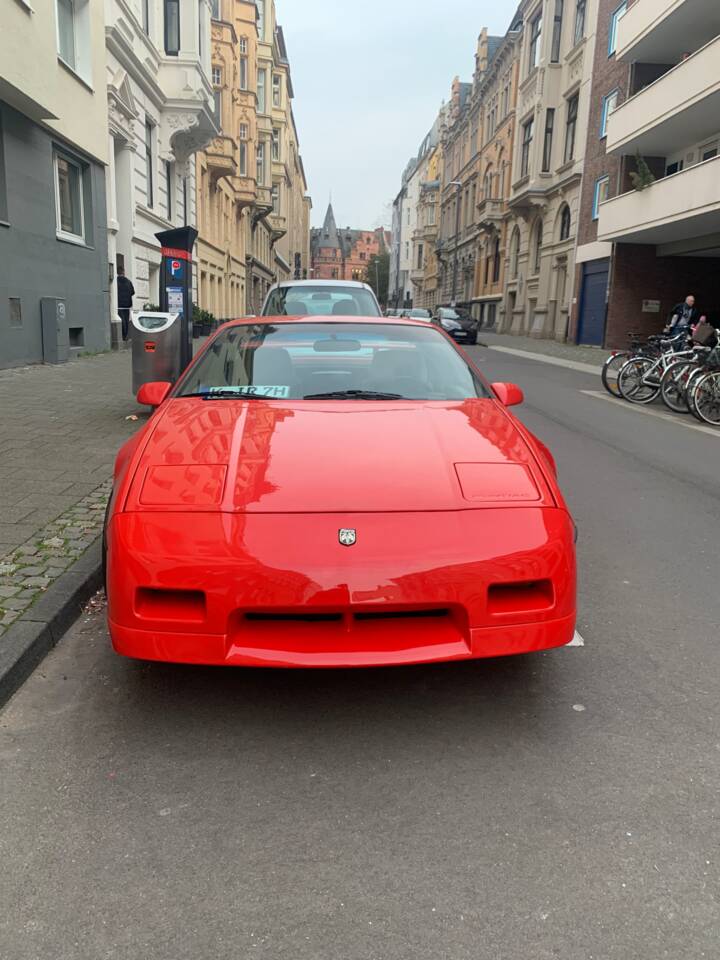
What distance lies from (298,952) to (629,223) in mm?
24614

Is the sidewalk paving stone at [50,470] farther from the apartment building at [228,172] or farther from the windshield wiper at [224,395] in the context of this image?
the apartment building at [228,172]

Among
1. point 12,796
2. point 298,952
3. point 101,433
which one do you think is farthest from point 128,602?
point 101,433

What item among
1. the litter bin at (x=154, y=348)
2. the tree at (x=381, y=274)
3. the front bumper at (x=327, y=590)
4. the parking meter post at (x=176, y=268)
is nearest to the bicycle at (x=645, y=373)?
the parking meter post at (x=176, y=268)

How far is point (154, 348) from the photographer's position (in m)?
9.01

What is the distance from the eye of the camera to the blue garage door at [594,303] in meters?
27.8

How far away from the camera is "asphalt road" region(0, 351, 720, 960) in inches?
73.9

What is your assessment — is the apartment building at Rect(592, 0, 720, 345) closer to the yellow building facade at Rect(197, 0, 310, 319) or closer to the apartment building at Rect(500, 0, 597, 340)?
the apartment building at Rect(500, 0, 597, 340)

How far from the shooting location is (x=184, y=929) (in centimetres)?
187

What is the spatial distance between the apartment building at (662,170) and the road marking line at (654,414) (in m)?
7.27

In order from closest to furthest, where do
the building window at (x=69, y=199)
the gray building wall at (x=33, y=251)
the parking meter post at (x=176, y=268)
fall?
1. the parking meter post at (x=176, y=268)
2. the gray building wall at (x=33, y=251)
3. the building window at (x=69, y=199)

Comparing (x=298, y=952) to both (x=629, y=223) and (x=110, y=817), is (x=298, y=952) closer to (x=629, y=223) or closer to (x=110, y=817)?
(x=110, y=817)

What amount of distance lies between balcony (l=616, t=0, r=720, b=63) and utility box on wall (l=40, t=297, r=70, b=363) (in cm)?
1754

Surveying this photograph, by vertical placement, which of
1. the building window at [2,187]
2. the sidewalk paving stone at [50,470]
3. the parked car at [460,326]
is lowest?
the sidewalk paving stone at [50,470]

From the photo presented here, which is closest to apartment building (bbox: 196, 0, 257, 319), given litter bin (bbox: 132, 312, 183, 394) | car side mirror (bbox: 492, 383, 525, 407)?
litter bin (bbox: 132, 312, 183, 394)
